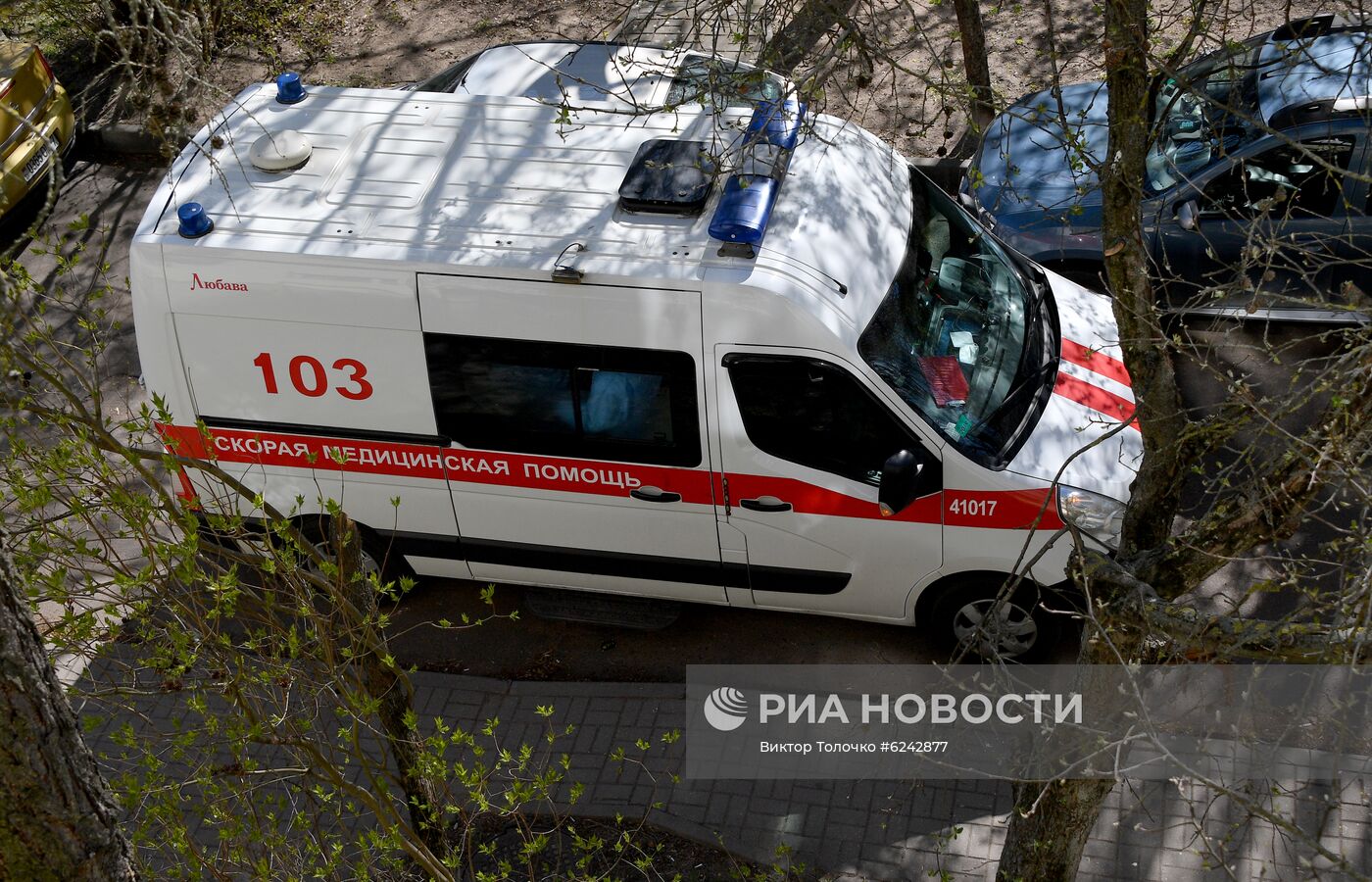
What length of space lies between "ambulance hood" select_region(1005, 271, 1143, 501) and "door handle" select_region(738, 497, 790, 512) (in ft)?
3.51

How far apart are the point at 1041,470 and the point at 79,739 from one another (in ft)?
13.6

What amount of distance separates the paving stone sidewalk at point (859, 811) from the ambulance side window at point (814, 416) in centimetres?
155

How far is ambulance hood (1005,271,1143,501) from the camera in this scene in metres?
5.88

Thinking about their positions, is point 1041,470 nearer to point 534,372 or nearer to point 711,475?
point 711,475

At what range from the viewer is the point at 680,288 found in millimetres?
5617

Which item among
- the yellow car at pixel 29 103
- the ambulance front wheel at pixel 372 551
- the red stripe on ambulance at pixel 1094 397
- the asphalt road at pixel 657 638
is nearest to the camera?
the red stripe on ambulance at pixel 1094 397

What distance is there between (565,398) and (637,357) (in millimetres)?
424

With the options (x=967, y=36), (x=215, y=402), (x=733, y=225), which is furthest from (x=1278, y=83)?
(x=215, y=402)

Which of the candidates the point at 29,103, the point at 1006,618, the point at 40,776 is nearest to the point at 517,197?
the point at 1006,618

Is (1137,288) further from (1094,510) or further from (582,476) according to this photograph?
(582,476)

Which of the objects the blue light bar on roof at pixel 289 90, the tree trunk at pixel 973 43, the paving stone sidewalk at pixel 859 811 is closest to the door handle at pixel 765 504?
the paving stone sidewalk at pixel 859 811

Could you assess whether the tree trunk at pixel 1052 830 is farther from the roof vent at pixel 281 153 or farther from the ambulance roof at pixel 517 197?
the roof vent at pixel 281 153

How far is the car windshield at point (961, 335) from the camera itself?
5.86 metres

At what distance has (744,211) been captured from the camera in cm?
575
